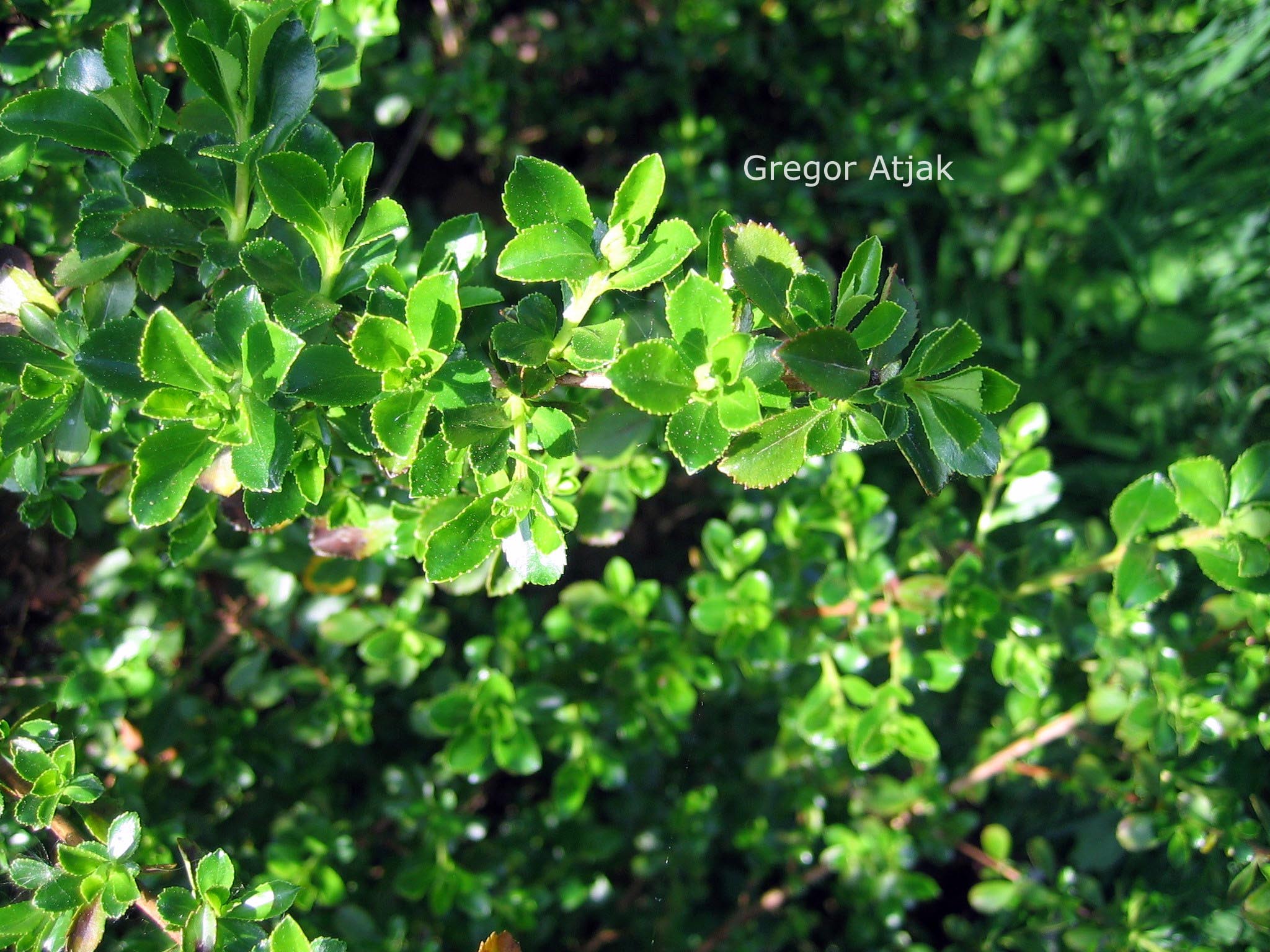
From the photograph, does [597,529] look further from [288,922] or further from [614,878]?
[614,878]

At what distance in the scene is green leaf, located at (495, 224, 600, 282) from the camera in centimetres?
67

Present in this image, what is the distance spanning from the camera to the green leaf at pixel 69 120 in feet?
2.42

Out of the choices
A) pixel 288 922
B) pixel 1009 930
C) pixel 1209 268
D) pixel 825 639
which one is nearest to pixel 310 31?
pixel 288 922

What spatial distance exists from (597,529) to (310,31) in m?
0.58

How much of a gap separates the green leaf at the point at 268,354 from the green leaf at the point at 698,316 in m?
0.26

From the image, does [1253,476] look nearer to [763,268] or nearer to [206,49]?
[763,268]

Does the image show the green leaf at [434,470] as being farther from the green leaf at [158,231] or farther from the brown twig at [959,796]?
the brown twig at [959,796]

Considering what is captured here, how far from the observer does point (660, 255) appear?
710mm

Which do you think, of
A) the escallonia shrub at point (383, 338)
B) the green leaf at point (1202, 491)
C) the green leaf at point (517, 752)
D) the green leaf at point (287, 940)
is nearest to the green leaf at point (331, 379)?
the escallonia shrub at point (383, 338)

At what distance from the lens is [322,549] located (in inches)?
38.4

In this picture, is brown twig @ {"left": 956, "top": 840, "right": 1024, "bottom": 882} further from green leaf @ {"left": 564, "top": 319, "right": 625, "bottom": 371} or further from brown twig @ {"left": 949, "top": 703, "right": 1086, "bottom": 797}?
green leaf @ {"left": 564, "top": 319, "right": 625, "bottom": 371}

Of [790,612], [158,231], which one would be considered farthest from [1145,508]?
[158,231]

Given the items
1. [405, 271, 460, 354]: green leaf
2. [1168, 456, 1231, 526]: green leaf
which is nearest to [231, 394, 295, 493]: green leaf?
[405, 271, 460, 354]: green leaf

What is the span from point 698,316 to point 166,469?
41 centimetres
